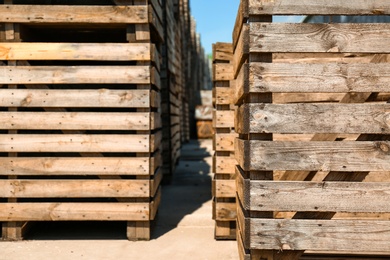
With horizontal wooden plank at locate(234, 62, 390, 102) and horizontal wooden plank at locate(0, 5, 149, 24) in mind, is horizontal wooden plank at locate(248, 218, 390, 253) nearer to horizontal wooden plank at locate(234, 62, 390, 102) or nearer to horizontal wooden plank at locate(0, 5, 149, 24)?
horizontal wooden plank at locate(234, 62, 390, 102)

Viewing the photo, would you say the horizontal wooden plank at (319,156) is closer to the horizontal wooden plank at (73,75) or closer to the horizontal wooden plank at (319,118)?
the horizontal wooden plank at (319,118)

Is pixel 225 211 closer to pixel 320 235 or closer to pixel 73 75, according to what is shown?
pixel 320 235

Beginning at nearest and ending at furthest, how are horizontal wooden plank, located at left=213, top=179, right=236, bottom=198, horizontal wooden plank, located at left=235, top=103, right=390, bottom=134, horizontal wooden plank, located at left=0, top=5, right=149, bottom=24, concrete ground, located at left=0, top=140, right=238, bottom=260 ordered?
Result: horizontal wooden plank, located at left=235, top=103, right=390, bottom=134, concrete ground, located at left=0, top=140, right=238, bottom=260, horizontal wooden plank, located at left=0, top=5, right=149, bottom=24, horizontal wooden plank, located at left=213, top=179, right=236, bottom=198

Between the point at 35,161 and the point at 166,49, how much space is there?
4776mm

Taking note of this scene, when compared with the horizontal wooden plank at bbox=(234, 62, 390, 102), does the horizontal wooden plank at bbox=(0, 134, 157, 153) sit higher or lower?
lower

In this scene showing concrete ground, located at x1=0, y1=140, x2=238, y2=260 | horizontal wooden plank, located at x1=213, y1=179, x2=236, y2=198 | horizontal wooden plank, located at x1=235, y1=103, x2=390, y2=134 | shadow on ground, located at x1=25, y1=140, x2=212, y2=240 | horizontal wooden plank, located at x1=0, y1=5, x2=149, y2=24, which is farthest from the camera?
shadow on ground, located at x1=25, y1=140, x2=212, y2=240

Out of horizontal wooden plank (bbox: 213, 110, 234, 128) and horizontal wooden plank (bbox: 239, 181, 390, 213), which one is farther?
horizontal wooden plank (bbox: 213, 110, 234, 128)

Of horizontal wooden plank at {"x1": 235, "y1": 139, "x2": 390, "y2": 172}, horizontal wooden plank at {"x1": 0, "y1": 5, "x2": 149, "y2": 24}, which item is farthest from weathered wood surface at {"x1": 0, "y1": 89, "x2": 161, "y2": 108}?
horizontal wooden plank at {"x1": 235, "y1": 139, "x2": 390, "y2": 172}

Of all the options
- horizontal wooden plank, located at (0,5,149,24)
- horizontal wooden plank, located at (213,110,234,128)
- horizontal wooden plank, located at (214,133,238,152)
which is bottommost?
horizontal wooden plank, located at (214,133,238,152)

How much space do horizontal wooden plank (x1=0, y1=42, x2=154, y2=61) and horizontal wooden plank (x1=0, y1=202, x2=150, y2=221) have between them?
1.72 m

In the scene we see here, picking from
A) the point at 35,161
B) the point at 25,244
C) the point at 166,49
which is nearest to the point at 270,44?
the point at 35,161

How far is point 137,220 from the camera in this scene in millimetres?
4602

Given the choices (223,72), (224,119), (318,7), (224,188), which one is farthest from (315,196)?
(223,72)

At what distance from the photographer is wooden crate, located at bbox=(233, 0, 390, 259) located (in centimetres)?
298
